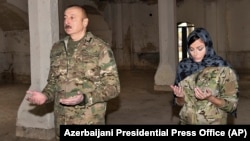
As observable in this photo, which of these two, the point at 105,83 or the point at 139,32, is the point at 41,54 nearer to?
the point at 105,83

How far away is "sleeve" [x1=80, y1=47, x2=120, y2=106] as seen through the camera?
7.29ft

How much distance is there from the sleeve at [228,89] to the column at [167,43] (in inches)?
226

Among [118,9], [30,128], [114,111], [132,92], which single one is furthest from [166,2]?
[118,9]

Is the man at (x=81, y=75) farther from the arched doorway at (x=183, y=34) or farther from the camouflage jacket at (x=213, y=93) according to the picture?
the arched doorway at (x=183, y=34)

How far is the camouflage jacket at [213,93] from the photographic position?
225cm

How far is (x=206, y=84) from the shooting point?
2250 mm

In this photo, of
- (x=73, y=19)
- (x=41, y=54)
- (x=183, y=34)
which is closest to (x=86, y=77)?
(x=73, y=19)

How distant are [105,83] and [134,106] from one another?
450 centimetres

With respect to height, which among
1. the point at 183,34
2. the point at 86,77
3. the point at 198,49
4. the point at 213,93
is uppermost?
the point at 183,34

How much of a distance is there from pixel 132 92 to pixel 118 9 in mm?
6010

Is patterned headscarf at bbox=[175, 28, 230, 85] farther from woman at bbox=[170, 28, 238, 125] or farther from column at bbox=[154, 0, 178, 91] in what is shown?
column at bbox=[154, 0, 178, 91]

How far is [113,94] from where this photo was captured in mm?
2227

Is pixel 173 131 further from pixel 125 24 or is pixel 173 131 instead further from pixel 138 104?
pixel 125 24

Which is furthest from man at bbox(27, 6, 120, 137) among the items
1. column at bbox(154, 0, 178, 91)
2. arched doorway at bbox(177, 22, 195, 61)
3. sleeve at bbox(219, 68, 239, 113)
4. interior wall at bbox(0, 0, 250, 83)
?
arched doorway at bbox(177, 22, 195, 61)
